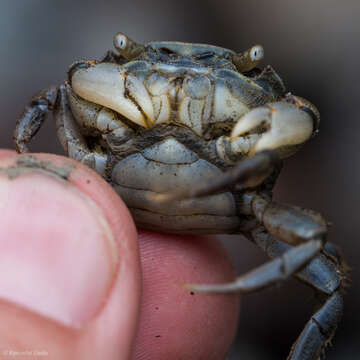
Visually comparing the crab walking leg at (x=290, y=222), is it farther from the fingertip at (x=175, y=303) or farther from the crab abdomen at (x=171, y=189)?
the fingertip at (x=175, y=303)

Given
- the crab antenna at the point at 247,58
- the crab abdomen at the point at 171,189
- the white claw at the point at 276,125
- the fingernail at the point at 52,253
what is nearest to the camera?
the fingernail at the point at 52,253

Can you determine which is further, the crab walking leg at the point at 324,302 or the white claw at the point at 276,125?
the crab walking leg at the point at 324,302

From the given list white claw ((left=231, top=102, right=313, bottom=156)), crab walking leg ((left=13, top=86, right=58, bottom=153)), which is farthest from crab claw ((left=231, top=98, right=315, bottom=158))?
crab walking leg ((left=13, top=86, right=58, bottom=153))

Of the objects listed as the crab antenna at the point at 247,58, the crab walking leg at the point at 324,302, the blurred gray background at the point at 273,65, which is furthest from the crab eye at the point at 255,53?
the blurred gray background at the point at 273,65

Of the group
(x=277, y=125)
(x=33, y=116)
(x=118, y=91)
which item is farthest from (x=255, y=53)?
(x=33, y=116)

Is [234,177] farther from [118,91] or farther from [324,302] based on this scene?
[324,302]

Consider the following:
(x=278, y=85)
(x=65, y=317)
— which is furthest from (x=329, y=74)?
(x=65, y=317)

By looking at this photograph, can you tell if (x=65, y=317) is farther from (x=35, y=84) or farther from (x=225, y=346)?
(x=35, y=84)

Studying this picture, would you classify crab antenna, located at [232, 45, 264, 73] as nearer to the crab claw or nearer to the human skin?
the crab claw
